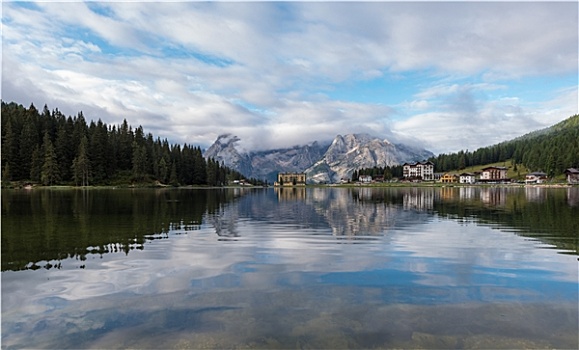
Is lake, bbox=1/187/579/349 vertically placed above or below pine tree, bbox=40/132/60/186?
below

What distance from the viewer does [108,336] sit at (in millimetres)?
12047

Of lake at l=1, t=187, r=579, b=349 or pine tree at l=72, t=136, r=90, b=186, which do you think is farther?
pine tree at l=72, t=136, r=90, b=186

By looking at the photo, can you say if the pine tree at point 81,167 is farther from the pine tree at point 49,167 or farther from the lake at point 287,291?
the lake at point 287,291

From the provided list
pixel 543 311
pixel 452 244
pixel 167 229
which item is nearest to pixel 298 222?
pixel 167 229

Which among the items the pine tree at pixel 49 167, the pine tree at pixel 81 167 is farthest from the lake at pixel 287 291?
the pine tree at pixel 81 167

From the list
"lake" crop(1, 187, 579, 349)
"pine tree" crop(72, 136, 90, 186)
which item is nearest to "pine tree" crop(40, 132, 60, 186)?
"pine tree" crop(72, 136, 90, 186)

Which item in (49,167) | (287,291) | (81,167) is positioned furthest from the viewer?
(81,167)

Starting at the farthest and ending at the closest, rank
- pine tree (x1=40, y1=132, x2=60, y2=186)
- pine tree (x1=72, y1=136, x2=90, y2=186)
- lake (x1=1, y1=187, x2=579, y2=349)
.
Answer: pine tree (x1=72, y1=136, x2=90, y2=186) → pine tree (x1=40, y1=132, x2=60, y2=186) → lake (x1=1, y1=187, x2=579, y2=349)

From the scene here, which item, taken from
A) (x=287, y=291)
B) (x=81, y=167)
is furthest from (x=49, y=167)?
(x=287, y=291)

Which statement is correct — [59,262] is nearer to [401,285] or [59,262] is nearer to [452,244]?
[401,285]

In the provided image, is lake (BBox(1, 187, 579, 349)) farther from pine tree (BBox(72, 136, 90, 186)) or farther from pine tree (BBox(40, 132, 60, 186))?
pine tree (BBox(72, 136, 90, 186))

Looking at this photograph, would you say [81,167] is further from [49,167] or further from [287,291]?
[287,291]

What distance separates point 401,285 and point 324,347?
803 centimetres

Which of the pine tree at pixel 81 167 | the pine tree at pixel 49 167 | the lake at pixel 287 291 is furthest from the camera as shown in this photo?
the pine tree at pixel 81 167
